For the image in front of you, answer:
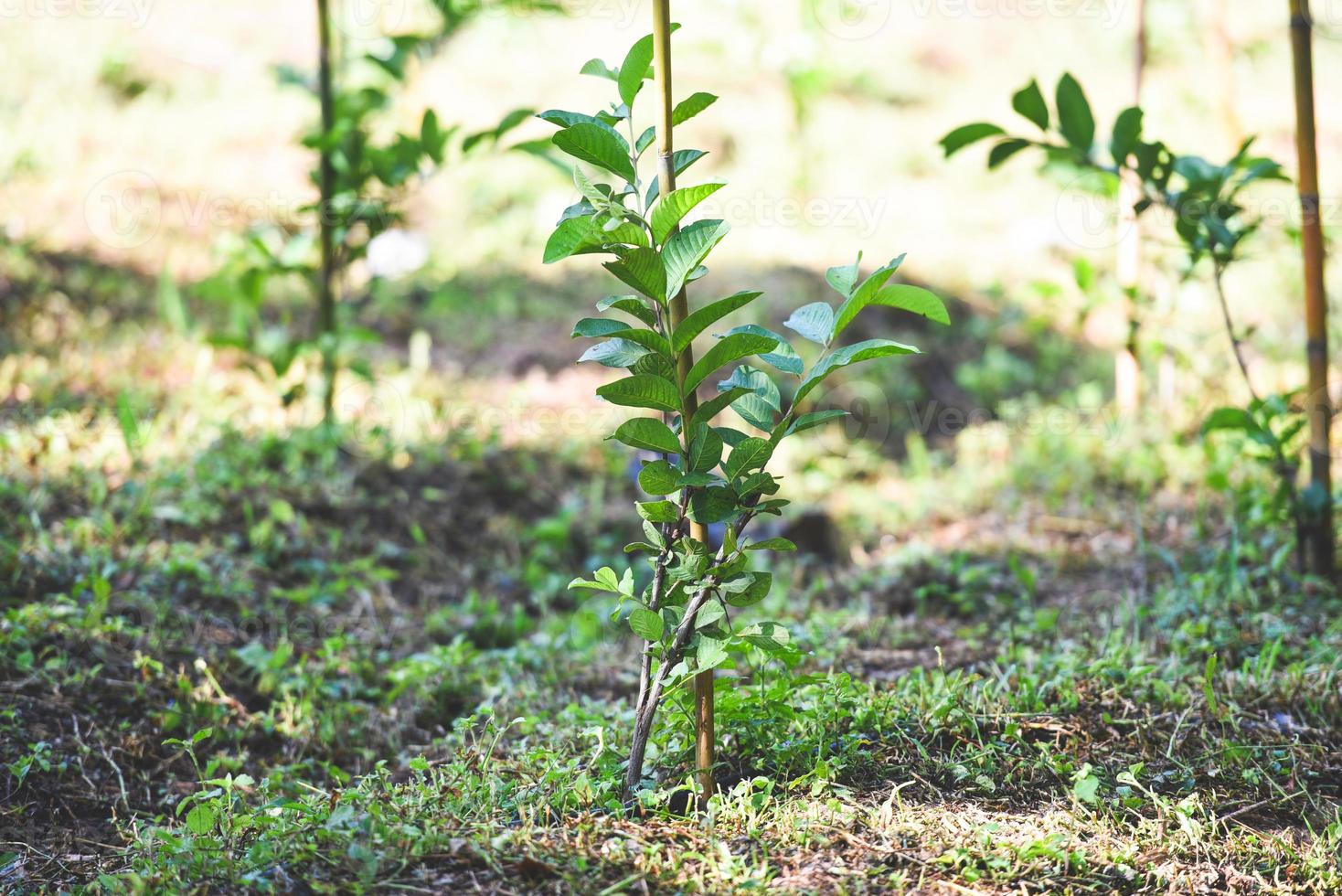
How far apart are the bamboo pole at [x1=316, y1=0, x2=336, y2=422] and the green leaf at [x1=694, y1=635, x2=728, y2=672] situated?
8.06ft

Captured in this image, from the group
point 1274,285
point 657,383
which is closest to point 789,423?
point 657,383

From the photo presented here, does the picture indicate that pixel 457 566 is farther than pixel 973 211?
No

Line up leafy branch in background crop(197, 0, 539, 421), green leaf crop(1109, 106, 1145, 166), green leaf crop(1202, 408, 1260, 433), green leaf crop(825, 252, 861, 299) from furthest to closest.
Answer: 1. leafy branch in background crop(197, 0, 539, 421)
2. green leaf crop(1202, 408, 1260, 433)
3. green leaf crop(1109, 106, 1145, 166)
4. green leaf crop(825, 252, 861, 299)

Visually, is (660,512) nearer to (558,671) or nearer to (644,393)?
(644,393)

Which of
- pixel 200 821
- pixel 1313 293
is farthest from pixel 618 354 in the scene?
pixel 1313 293

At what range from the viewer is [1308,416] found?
2.85m

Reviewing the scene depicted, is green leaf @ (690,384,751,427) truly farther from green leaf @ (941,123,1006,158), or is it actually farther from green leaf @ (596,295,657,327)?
green leaf @ (941,123,1006,158)

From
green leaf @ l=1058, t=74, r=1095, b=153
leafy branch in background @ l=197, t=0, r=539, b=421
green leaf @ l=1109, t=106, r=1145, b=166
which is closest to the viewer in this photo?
green leaf @ l=1109, t=106, r=1145, b=166

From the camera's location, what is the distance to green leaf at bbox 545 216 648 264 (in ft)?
4.99

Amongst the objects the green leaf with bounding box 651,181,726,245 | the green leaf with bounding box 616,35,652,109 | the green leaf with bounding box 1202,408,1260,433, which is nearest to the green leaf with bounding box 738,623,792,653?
the green leaf with bounding box 651,181,726,245

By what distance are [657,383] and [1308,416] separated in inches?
85.8

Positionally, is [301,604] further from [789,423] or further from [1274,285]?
[1274,285]

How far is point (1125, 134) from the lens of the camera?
8.24ft

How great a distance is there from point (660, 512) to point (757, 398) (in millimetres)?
255
